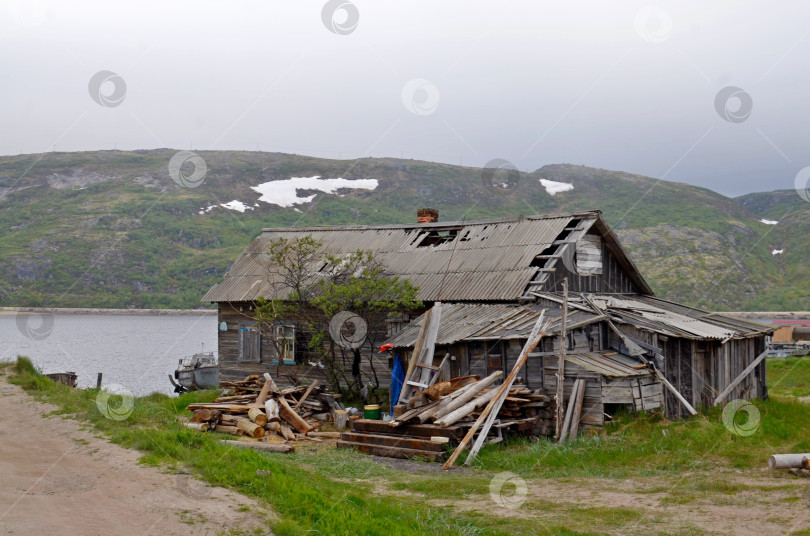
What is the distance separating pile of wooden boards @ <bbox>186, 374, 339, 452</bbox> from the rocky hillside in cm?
7830

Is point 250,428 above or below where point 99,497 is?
below

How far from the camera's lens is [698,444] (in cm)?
1491

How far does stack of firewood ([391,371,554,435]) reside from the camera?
16641 millimetres

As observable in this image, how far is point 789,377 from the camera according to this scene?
3431 centimetres

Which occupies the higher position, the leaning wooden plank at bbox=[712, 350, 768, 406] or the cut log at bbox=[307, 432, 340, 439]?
the leaning wooden plank at bbox=[712, 350, 768, 406]

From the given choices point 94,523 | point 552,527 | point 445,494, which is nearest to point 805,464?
point 552,527

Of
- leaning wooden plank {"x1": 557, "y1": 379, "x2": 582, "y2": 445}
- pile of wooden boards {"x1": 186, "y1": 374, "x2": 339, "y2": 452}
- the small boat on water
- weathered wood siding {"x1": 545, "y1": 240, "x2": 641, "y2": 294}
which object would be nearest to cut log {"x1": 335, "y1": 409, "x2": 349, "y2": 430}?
pile of wooden boards {"x1": 186, "y1": 374, "x2": 339, "y2": 452}

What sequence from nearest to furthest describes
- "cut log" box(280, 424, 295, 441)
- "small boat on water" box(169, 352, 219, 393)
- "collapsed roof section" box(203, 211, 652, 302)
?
1. "cut log" box(280, 424, 295, 441)
2. "collapsed roof section" box(203, 211, 652, 302)
3. "small boat on water" box(169, 352, 219, 393)

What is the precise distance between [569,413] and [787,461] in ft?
Answer: 16.7

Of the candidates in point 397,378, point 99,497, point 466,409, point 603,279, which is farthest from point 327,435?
→ point 603,279

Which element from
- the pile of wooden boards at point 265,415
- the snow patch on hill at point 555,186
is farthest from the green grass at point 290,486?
the snow patch on hill at point 555,186

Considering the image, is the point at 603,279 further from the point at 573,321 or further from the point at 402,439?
the point at 402,439

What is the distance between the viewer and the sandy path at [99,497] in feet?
28.3

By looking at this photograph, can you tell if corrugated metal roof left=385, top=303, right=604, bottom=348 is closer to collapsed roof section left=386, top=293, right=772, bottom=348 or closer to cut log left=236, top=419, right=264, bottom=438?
collapsed roof section left=386, top=293, right=772, bottom=348
